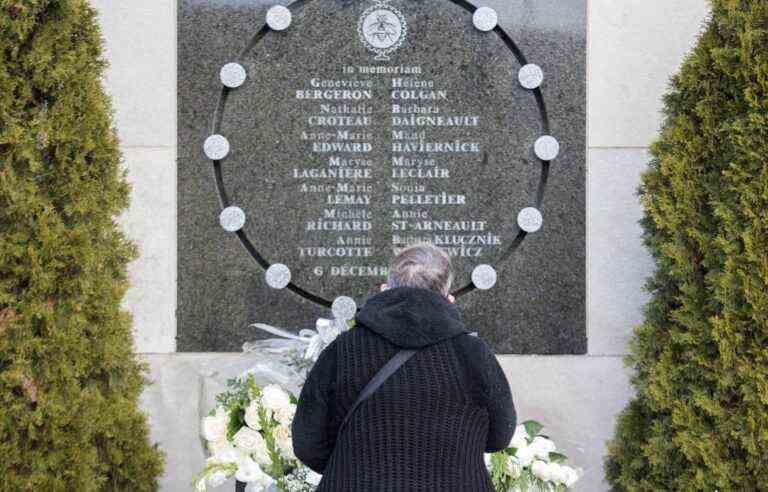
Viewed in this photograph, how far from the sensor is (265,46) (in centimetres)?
514

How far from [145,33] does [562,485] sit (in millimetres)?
3244

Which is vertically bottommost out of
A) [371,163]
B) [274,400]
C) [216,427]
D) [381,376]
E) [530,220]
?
[216,427]

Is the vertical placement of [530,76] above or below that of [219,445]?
above

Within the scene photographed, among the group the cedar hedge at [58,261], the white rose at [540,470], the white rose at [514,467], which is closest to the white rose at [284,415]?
the white rose at [514,467]

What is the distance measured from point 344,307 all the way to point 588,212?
142cm

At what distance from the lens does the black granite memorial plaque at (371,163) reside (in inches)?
201

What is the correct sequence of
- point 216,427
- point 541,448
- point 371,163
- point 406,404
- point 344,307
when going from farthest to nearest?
point 371,163 < point 344,307 < point 541,448 < point 216,427 < point 406,404

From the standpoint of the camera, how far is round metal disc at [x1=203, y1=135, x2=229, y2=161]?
16.6 ft

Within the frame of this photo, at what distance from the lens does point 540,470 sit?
11.9ft

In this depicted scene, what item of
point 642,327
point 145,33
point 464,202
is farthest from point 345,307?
point 145,33

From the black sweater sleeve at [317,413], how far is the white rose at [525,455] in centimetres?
88

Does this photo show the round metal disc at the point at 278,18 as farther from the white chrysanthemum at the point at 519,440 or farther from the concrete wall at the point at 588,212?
the white chrysanthemum at the point at 519,440

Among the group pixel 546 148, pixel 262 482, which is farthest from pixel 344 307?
pixel 262 482

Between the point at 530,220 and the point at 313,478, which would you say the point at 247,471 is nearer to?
the point at 313,478
